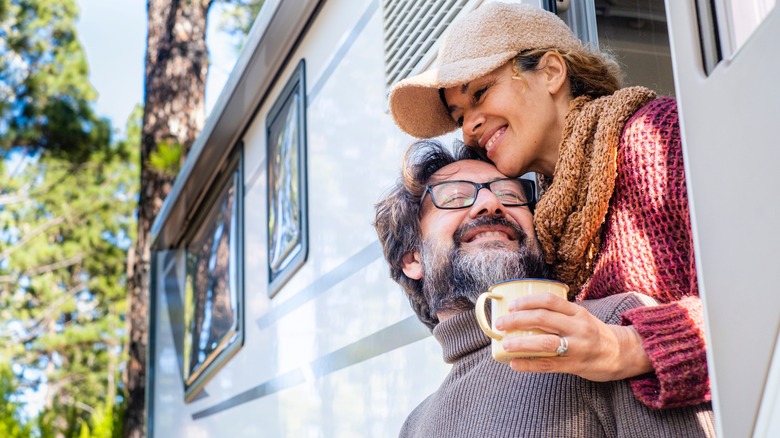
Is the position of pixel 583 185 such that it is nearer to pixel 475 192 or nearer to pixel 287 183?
pixel 475 192

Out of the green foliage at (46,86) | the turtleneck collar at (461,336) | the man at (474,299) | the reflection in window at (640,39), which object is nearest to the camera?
the man at (474,299)

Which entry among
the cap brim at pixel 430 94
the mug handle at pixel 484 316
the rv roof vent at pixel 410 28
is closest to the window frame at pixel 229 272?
the rv roof vent at pixel 410 28

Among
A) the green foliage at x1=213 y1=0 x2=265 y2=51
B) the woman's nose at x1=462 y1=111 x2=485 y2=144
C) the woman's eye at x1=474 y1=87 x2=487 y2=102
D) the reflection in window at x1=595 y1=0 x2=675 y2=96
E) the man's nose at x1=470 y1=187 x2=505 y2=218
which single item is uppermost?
the green foliage at x1=213 y1=0 x2=265 y2=51

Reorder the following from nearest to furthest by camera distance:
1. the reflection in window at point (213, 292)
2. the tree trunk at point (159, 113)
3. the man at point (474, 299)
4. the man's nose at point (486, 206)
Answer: the man at point (474, 299) < the man's nose at point (486, 206) < the reflection in window at point (213, 292) < the tree trunk at point (159, 113)

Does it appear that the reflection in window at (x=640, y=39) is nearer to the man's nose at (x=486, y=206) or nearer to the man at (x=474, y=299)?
the man at (x=474, y=299)

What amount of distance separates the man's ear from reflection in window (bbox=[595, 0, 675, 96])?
1138 mm

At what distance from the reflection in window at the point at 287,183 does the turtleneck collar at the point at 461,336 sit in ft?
7.57

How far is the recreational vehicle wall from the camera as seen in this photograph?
44.5 inches

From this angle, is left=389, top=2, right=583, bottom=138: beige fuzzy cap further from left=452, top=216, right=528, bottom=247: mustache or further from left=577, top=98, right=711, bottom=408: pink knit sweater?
left=577, top=98, right=711, bottom=408: pink knit sweater

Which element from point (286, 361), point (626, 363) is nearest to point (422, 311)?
point (626, 363)

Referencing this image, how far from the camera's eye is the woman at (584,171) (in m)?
1.43

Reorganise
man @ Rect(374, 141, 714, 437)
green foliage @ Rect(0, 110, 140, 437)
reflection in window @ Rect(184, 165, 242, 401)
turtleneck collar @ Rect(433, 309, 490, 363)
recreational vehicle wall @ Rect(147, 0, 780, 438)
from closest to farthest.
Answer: recreational vehicle wall @ Rect(147, 0, 780, 438)
man @ Rect(374, 141, 714, 437)
turtleneck collar @ Rect(433, 309, 490, 363)
reflection in window @ Rect(184, 165, 242, 401)
green foliage @ Rect(0, 110, 140, 437)

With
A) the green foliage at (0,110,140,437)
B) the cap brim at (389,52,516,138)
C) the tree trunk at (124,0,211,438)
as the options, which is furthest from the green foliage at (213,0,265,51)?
the cap brim at (389,52,516,138)

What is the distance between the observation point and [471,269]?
194 centimetres
